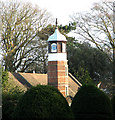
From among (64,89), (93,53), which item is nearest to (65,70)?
(64,89)

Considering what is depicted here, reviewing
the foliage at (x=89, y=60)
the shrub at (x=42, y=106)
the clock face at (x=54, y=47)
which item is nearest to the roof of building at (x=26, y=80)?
the clock face at (x=54, y=47)

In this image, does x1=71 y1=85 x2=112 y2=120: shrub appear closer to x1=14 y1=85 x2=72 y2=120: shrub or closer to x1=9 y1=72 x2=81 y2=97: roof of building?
x1=14 y1=85 x2=72 y2=120: shrub

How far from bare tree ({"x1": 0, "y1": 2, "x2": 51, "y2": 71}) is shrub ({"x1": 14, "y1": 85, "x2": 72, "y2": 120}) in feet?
73.7

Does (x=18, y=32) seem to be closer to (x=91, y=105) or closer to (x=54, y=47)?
(x=54, y=47)

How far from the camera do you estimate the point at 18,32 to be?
3450cm

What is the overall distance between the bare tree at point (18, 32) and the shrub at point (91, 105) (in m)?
21.3

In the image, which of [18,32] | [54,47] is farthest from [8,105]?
[18,32]

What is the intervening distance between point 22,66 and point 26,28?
5700 mm

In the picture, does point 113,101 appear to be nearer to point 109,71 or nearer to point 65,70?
point 65,70

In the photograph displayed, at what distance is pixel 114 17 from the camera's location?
28.3m

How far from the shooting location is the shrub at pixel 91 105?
12302mm

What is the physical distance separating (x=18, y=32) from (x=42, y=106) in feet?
82.8

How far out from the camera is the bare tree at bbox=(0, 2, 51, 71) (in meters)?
32.7

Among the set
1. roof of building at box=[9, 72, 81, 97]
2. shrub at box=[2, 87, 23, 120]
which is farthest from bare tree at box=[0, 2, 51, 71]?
shrub at box=[2, 87, 23, 120]
